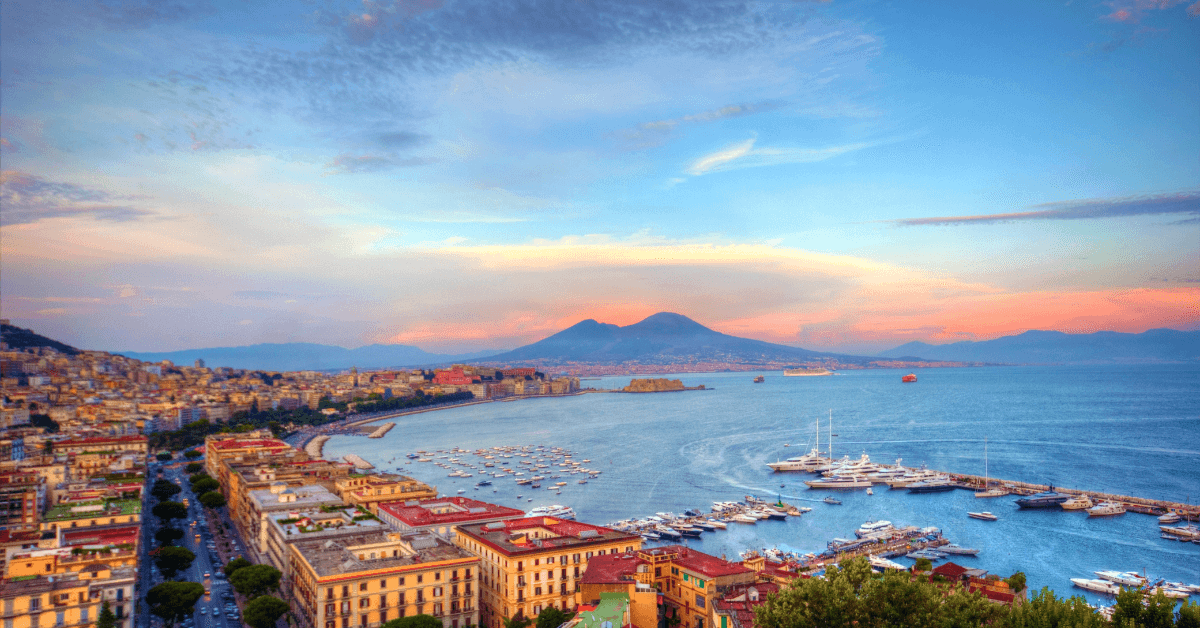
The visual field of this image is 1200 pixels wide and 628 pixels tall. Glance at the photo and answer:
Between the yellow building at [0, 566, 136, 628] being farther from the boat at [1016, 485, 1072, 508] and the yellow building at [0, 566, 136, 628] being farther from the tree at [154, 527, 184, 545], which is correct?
the boat at [1016, 485, 1072, 508]

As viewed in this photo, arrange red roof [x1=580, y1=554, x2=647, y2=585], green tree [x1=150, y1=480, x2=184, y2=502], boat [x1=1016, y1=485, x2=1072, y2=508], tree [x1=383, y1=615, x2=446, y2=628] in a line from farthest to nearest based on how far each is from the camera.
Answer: boat [x1=1016, y1=485, x2=1072, y2=508], green tree [x1=150, y1=480, x2=184, y2=502], red roof [x1=580, y1=554, x2=647, y2=585], tree [x1=383, y1=615, x2=446, y2=628]

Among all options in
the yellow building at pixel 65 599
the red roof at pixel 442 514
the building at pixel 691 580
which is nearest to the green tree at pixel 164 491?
the red roof at pixel 442 514

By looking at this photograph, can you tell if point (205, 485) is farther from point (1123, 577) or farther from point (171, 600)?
point (1123, 577)

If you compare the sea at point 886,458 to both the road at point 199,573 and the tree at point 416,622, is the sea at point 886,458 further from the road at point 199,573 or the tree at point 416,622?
the road at point 199,573

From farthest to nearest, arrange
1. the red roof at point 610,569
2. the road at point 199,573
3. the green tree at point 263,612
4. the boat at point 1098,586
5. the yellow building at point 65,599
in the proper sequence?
the boat at point 1098,586 < the road at point 199,573 < the green tree at point 263,612 < the red roof at point 610,569 < the yellow building at point 65,599

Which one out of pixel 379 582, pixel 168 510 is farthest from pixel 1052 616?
pixel 168 510

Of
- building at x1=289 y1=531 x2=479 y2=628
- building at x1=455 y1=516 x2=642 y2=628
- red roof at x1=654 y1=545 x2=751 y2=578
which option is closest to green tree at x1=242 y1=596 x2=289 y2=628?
building at x1=289 y1=531 x2=479 y2=628
